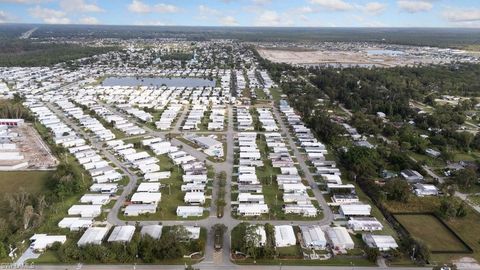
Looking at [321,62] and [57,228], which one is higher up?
[321,62]

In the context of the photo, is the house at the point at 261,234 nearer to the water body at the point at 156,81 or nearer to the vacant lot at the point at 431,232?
the vacant lot at the point at 431,232

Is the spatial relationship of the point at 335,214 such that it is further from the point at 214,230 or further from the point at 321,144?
the point at 321,144

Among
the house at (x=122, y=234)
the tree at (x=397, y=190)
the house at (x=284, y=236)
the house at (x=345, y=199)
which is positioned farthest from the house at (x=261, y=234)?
the tree at (x=397, y=190)

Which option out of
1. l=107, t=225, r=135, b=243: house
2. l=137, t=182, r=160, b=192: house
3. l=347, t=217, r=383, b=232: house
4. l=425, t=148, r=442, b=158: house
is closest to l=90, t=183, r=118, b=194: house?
l=137, t=182, r=160, b=192: house

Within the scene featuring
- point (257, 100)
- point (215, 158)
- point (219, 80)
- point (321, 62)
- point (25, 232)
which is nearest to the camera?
point (25, 232)

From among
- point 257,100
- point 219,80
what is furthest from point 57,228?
point 219,80

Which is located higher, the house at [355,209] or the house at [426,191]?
the house at [426,191]

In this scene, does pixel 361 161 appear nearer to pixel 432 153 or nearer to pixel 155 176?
pixel 432 153

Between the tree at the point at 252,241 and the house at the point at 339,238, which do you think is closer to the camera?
the tree at the point at 252,241
